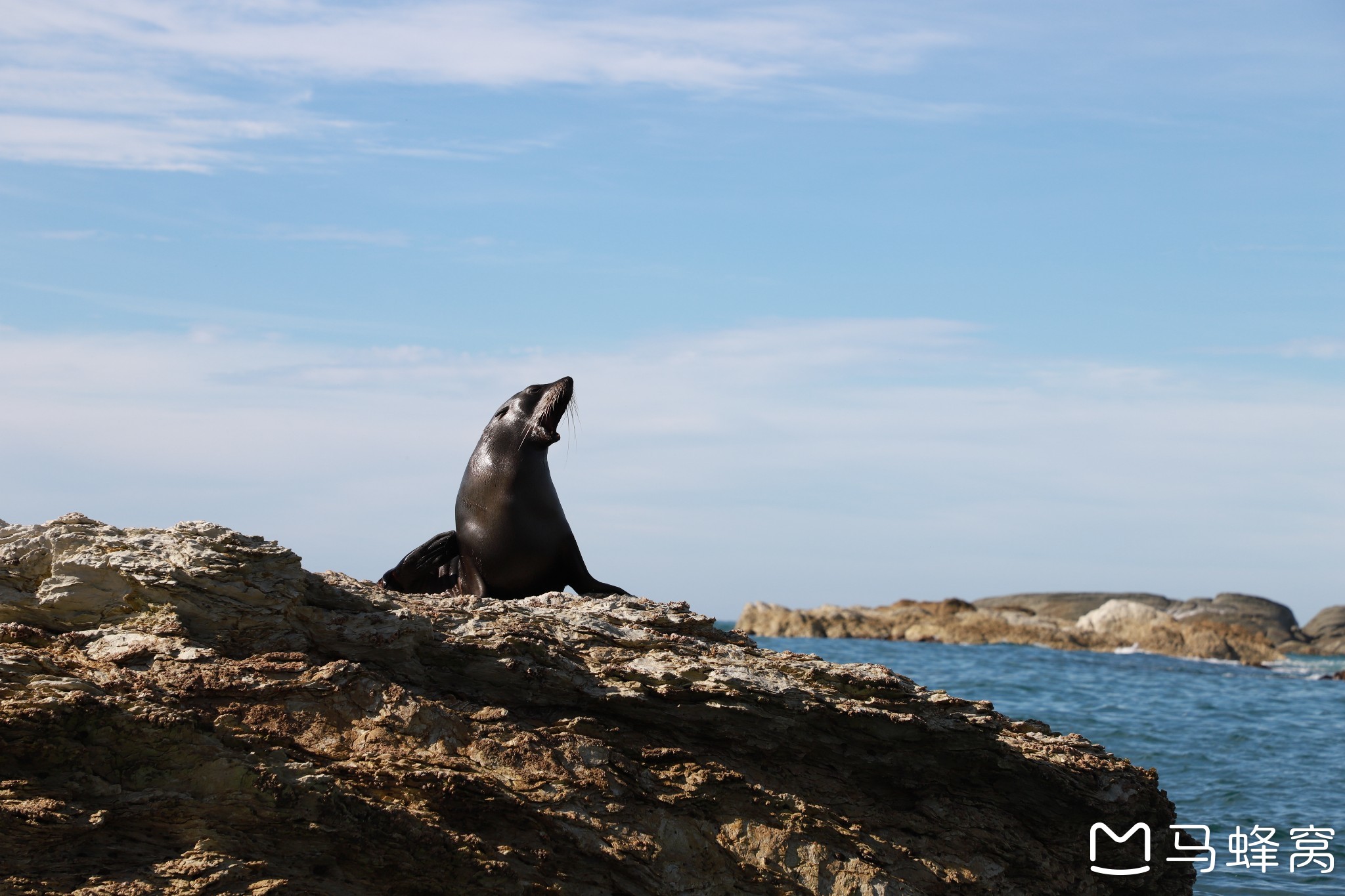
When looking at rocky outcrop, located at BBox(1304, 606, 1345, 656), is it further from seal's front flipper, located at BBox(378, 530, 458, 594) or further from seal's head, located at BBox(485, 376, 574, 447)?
seal's front flipper, located at BBox(378, 530, 458, 594)

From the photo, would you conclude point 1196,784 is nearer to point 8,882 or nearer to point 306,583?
point 306,583

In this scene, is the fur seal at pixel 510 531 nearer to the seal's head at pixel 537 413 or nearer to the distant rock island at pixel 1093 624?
the seal's head at pixel 537 413

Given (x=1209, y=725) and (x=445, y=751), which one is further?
(x=1209, y=725)

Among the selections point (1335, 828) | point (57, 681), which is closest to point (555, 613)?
point (57, 681)

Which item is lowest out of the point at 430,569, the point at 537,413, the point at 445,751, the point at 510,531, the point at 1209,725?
the point at 1209,725

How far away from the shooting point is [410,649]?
4121 millimetres

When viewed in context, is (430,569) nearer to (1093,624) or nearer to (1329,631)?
(1093,624)

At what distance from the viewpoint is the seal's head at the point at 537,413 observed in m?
5.95

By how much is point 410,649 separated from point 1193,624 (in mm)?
41399

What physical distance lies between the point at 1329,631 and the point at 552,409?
5142 centimetres

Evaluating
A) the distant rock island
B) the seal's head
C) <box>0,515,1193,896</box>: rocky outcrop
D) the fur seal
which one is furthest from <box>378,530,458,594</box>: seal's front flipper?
the distant rock island

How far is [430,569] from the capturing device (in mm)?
5898

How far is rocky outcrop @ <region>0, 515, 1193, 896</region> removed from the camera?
11.4ft

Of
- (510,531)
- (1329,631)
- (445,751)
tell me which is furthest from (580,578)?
(1329,631)
